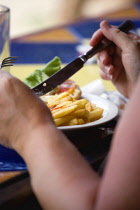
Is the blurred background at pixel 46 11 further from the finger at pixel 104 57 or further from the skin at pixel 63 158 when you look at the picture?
the skin at pixel 63 158

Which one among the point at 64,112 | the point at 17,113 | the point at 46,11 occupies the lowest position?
the point at 46,11

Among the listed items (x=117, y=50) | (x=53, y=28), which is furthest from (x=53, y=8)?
(x=117, y=50)

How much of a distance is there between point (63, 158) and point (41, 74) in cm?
73

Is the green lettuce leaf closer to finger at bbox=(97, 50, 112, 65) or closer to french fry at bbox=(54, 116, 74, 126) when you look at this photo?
finger at bbox=(97, 50, 112, 65)

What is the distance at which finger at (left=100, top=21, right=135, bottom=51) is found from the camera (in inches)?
57.0

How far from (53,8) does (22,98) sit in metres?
5.47

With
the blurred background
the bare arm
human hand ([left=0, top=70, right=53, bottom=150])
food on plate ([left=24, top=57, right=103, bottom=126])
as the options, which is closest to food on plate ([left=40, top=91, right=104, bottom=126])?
food on plate ([left=24, top=57, right=103, bottom=126])

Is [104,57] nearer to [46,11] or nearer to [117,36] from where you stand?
[117,36]

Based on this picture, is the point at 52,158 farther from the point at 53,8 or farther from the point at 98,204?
the point at 53,8

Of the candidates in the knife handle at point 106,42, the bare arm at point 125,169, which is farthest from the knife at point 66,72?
the bare arm at point 125,169

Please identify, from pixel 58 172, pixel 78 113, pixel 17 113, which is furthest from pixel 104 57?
pixel 58 172

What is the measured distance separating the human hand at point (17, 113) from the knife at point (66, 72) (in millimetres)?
407

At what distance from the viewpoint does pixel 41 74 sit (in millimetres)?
1522

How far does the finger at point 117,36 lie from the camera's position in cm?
145
